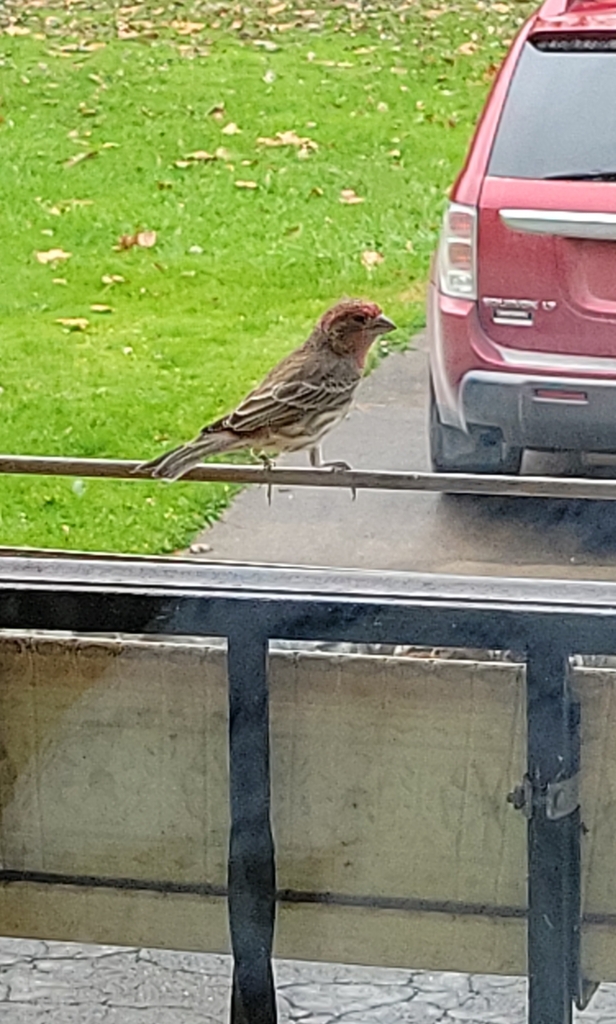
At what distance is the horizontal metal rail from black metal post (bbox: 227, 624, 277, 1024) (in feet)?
0.59

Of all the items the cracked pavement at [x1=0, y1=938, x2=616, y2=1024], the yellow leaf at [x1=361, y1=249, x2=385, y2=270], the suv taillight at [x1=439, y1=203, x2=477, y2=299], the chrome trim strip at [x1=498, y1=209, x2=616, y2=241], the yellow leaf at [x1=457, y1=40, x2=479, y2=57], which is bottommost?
the cracked pavement at [x1=0, y1=938, x2=616, y2=1024]

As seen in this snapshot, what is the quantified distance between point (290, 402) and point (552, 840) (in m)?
0.43

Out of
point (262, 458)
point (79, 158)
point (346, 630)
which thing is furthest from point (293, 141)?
point (346, 630)

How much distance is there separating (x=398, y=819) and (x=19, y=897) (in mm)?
210

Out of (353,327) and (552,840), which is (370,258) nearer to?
(353,327)

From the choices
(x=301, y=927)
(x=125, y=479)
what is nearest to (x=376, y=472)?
(x=125, y=479)

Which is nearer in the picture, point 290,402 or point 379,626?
point 379,626

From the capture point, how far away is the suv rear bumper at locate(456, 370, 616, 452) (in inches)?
46.7

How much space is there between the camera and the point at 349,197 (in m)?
1.40

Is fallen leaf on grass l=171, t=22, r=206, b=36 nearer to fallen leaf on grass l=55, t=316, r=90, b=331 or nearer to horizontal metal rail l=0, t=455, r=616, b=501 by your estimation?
fallen leaf on grass l=55, t=316, r=90, b=331

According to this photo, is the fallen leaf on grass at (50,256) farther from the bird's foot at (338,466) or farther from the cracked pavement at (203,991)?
the cracked pavement at (203,991)

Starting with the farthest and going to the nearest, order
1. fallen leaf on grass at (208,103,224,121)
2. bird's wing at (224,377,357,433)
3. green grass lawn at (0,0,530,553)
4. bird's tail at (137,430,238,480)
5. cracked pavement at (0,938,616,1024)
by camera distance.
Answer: fallen leaf on grass at (208,103,224,121)
green grass lawn at (0,0,530,553)
bird's wing at (224,377,357,433)
bird's tail at (137,430,238,480)
cracked pavement at (0,938,616,1024)

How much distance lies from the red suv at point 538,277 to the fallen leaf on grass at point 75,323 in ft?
0.85

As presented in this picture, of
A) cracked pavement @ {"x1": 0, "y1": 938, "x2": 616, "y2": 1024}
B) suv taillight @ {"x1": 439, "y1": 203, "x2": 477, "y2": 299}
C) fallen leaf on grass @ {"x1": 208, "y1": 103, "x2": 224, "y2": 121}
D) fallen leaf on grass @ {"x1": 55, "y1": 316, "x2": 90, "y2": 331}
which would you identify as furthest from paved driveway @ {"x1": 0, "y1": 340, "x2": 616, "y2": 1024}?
fallen leaf on grass @ {"x1": 208, "y1": 103, "x2": 224, "y2": 121}
